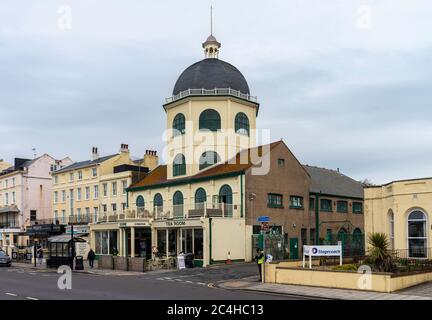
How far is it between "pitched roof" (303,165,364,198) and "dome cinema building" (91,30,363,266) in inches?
5.7

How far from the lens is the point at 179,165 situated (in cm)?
4603

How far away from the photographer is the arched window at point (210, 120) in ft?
148

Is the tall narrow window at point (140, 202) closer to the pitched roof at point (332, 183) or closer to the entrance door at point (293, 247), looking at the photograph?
the entrance door at point (293, 247)

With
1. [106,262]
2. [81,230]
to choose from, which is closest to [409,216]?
[106,262]

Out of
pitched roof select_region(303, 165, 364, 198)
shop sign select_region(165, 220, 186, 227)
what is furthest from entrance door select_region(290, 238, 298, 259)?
shop sign select_region(165, 220, 186, 227)

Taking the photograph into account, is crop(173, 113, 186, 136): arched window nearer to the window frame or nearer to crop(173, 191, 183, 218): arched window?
crop(173, 191, 183, 218): arched window

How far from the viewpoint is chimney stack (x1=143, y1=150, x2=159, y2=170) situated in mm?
56084

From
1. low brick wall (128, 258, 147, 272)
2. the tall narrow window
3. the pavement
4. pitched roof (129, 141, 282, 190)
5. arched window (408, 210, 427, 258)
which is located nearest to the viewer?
the pavement

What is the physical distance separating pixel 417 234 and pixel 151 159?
33793 mm

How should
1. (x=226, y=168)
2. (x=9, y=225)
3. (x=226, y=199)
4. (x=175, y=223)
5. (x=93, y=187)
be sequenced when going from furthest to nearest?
1. (x=9, y=225)
2. (x=93, y=187)
3. (x=226, y=168)
4. (x=226, y=199)
5. (x=175, y=223)

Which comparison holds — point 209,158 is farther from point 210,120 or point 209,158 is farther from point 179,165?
point 210,120

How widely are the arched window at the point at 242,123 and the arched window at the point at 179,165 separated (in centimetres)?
515

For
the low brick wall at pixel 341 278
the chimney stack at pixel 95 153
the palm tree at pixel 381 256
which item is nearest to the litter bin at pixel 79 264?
the low brick wall at pixel 341 278
